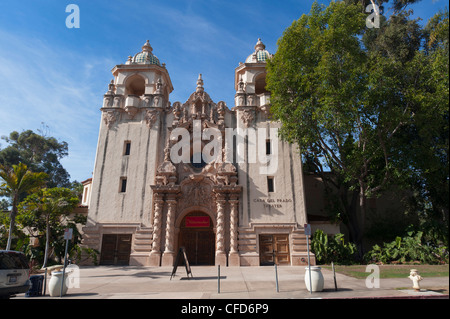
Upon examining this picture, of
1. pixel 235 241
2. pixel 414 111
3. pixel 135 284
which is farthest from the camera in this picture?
pixel 235 241

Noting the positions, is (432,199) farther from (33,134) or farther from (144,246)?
(33,134)

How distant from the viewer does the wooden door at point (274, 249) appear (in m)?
22.5

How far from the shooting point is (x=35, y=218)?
2230 cm

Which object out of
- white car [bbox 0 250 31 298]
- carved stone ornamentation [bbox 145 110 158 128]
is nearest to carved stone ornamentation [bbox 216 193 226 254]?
carved stone ornamentation [bbox 145 110 158 128]

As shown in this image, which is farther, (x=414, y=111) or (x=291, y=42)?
(x=291, y=42)

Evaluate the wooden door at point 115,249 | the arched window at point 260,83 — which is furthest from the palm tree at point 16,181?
the arched window at point 260,83

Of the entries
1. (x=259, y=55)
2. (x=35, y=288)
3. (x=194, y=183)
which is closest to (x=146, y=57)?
(x=259, y=55)

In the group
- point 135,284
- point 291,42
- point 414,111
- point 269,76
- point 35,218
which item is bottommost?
point 135,284

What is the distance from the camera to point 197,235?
77.5 ft

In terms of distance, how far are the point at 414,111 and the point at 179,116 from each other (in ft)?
62.1

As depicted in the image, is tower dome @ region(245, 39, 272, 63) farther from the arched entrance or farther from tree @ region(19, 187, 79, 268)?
tree @ region(19, 187, 79, 268)

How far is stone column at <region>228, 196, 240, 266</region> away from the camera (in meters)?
21.7

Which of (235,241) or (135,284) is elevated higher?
(235,241)

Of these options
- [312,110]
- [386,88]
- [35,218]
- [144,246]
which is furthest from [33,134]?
[386,88]
